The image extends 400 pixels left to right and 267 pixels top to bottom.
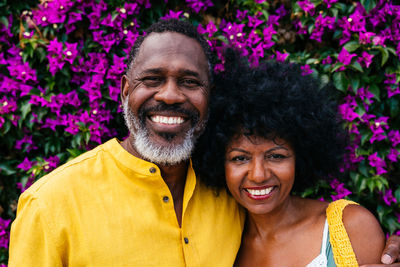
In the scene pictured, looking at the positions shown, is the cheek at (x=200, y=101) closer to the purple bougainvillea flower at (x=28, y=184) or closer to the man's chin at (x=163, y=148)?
the man's chin at (x=163, y=148)

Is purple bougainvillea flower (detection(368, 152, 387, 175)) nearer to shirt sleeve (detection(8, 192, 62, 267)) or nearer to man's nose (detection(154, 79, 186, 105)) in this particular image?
man's nose (detection(154, 79, 186, 105))

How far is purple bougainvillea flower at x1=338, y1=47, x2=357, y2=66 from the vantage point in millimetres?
2910

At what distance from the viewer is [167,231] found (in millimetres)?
2141

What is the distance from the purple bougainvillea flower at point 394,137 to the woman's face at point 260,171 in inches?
44.9

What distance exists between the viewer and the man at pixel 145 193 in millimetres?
1970

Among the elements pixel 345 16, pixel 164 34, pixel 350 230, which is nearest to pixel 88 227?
pixel 164 34

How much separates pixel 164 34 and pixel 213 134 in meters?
0.69

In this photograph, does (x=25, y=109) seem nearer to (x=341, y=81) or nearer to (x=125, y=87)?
(x=125, y=87)

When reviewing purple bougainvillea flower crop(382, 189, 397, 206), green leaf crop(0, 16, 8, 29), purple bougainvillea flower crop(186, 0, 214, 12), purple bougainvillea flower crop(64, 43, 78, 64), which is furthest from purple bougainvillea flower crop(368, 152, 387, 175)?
green leaf crop(0, 16, 8, 29)

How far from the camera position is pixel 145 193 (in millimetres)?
2186

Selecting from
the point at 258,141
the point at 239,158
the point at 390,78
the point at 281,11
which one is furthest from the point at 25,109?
the point at 390,78

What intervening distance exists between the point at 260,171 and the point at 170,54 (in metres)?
0.84

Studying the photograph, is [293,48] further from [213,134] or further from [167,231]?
[167,231]

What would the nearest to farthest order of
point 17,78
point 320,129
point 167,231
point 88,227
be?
point 88,227
point 167,231
point 320,129
point 17,78
